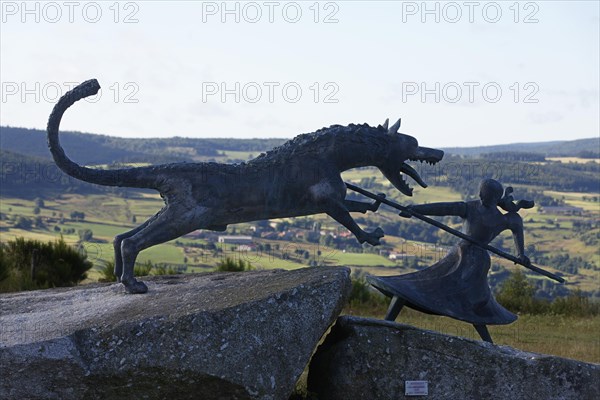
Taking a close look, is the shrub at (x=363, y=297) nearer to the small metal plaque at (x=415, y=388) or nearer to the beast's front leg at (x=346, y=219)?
the beast's front leg at (x=346, y=219)

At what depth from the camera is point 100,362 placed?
25.4ft

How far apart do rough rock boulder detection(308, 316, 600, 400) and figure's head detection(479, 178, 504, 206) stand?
1.56 meters

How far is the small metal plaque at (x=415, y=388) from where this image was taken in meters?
8.52

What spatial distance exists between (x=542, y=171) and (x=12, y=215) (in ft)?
81.7

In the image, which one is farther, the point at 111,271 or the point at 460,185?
the point at 460,185

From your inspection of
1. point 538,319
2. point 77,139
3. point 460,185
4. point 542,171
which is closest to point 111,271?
point 538,319

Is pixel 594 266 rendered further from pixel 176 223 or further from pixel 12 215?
pixel 176 223

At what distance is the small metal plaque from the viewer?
8.52 metres

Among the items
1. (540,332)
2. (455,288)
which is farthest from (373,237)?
(540,332)

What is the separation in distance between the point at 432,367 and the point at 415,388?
0.25 meters

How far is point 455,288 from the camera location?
9.34 metres

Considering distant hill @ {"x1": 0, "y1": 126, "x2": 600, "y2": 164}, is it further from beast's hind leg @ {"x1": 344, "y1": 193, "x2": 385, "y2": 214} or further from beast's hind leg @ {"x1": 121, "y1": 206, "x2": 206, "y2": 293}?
beast's hind leg @ {"x1": 121, "y1": 206, "x2": 206, "y2": 293}

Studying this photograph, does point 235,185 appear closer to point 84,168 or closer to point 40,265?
point 84,168

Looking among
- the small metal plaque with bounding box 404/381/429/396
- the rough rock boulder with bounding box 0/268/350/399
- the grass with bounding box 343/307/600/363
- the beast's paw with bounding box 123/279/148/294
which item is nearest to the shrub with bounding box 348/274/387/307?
the grass with bounding box 343/307/600/363
